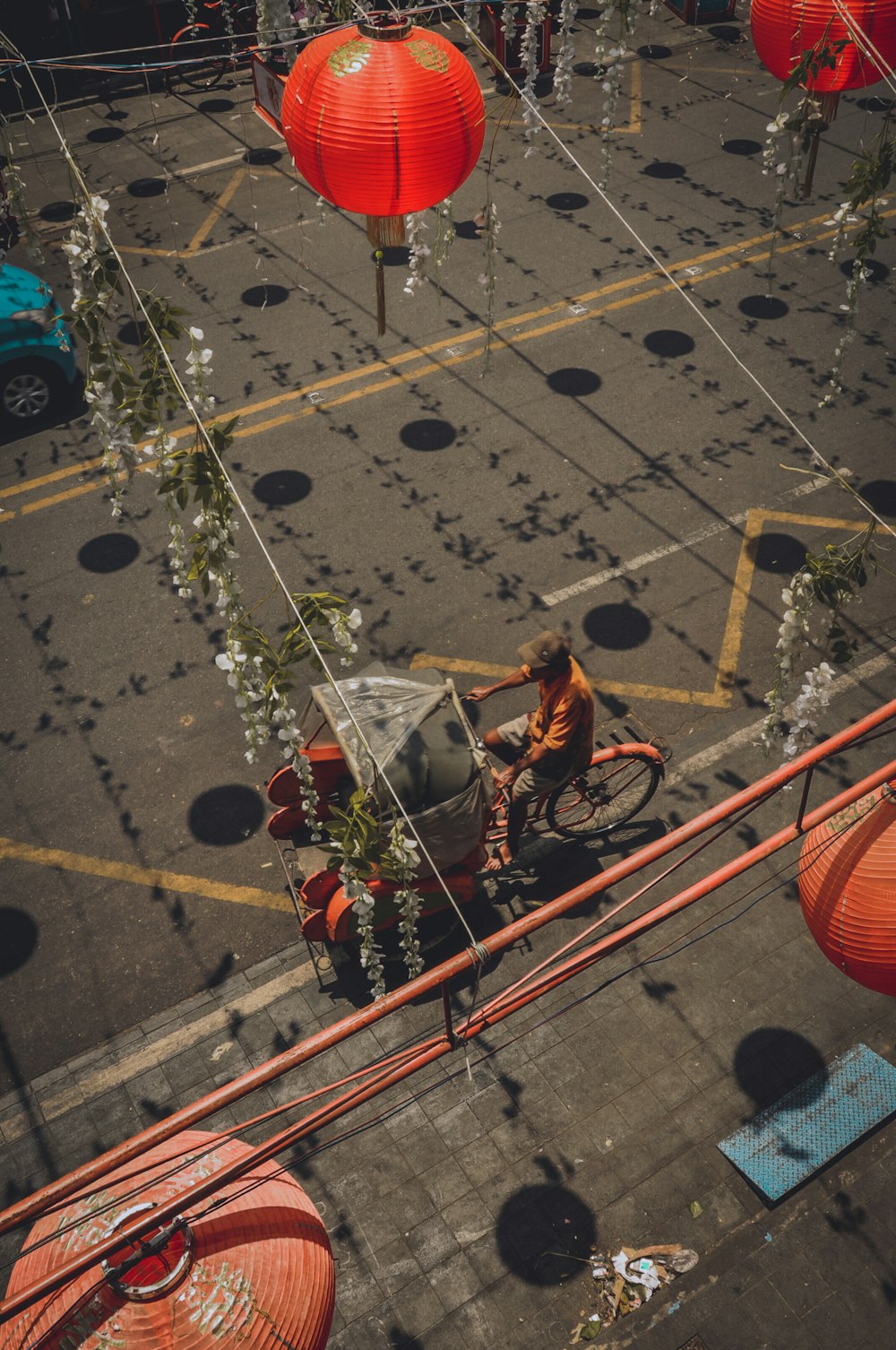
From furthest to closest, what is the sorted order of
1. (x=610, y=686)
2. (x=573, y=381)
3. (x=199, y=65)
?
(x=199, y=65)
(x=573, y=381)
(x=610, y=686)

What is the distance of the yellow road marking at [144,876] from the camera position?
320 inches

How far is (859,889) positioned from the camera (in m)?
4.54

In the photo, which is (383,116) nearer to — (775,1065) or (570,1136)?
(570,1136)

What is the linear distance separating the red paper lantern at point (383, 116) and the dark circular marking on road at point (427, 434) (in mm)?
5057

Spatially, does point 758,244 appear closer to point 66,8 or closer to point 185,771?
point 185,771

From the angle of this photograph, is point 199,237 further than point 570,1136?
Yes

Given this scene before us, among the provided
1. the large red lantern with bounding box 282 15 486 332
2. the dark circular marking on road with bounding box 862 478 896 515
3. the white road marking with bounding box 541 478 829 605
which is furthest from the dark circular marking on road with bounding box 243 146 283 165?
the large red lantern with bounding box 282 15 486 332

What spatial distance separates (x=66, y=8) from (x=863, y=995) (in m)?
20.2

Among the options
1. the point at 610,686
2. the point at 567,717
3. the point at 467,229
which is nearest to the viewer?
the point at 567,717

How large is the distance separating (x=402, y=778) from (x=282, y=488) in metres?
5.54

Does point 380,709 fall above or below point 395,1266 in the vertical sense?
above

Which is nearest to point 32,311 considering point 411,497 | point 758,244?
point 411,497

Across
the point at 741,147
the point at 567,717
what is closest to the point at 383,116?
the point at 567,717

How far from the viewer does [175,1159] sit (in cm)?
388
